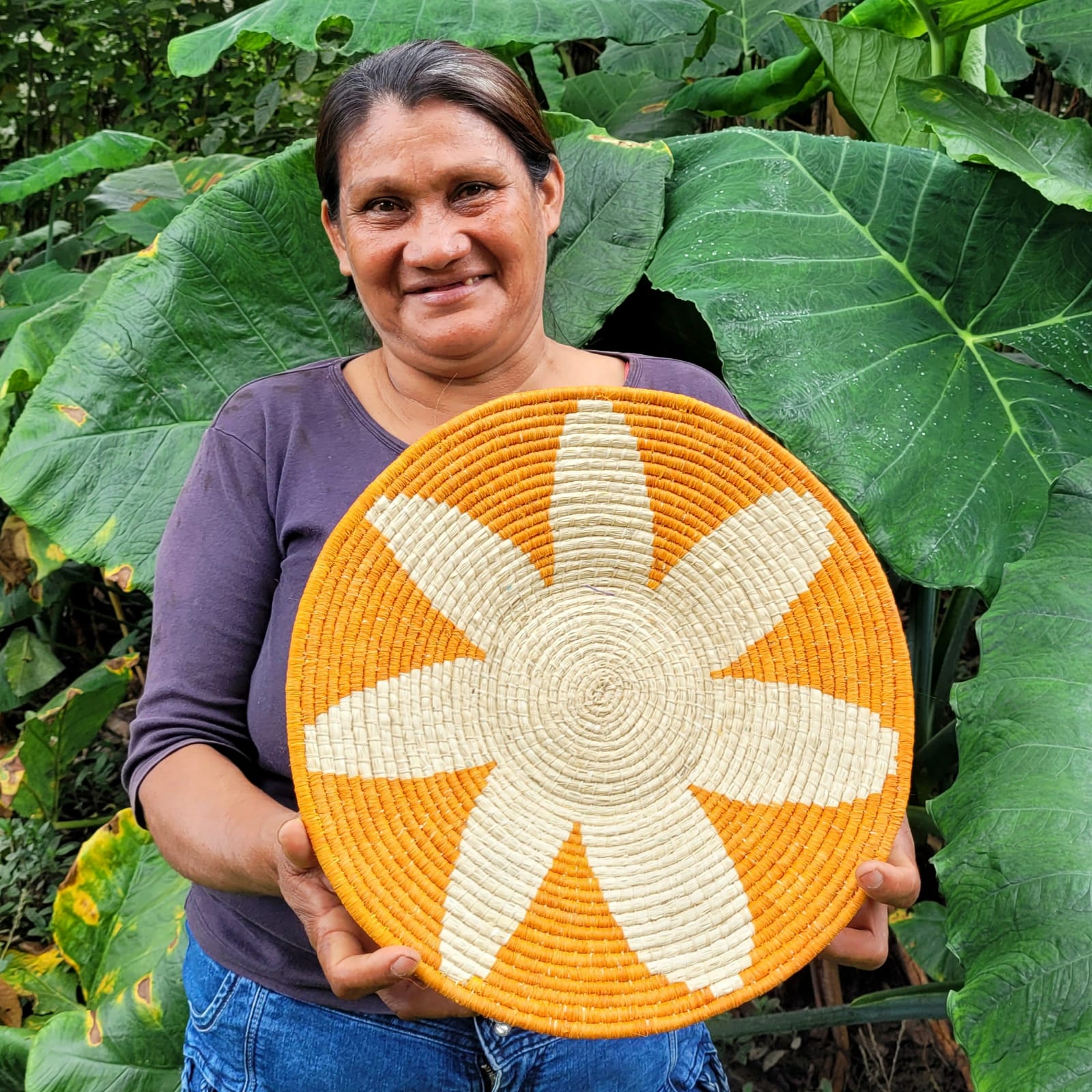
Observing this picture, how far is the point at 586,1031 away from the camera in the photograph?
0.68 m

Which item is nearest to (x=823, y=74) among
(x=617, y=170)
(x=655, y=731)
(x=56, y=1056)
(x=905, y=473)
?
(x=617, y=170)

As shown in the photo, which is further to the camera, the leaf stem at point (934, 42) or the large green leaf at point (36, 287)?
the large green leaf at point (36, 287)

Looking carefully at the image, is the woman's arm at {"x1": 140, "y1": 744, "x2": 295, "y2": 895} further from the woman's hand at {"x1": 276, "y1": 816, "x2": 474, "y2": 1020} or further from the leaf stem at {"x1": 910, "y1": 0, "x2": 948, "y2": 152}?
the leaf stem at {"x1": 910, "y1": 0, "x2": 948, "y2": 152}

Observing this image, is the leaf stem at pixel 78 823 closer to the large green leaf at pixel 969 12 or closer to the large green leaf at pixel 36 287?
the large green leaf at pixel 36 287

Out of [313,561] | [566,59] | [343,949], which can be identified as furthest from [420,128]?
[566,59]

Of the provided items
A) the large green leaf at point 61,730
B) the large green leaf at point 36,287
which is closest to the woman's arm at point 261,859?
the large green leaf at point 61,730

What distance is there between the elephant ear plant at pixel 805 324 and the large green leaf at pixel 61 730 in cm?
29

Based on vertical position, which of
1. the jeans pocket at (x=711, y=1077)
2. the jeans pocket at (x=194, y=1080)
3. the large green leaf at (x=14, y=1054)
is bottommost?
the large green leaf at (x=14, y=1054)

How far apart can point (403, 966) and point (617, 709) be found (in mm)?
232

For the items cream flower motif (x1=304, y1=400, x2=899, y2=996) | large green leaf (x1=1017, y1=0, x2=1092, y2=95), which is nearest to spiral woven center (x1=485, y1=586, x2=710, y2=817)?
cream flower motif (x1=304, y1=400, x2=899, y2=996)

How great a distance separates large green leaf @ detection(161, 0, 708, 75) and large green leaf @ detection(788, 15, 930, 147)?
0.22m

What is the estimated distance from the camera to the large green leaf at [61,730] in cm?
170

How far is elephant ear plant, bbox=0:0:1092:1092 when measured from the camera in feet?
Result: 3.61

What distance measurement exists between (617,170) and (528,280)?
529 mm
